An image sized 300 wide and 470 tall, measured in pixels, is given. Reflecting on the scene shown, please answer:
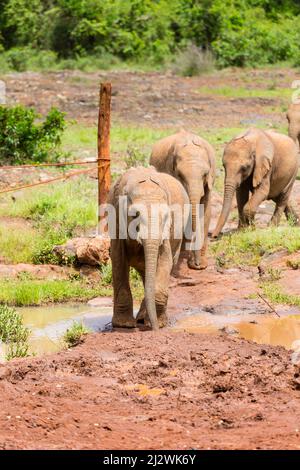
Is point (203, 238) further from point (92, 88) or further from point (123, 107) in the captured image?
point (92, 88)

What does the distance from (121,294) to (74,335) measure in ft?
2.45

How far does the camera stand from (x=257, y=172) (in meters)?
14.6

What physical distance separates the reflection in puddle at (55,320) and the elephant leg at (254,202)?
3.86 metres

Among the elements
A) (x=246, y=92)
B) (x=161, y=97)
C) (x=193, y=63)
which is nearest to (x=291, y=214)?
(x=161, y=97)

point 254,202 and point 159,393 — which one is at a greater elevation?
point 159,393

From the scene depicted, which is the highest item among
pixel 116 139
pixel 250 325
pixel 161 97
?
pixel 250 325

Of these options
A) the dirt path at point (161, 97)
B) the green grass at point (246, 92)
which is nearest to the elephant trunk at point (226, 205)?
the dirt path at point (161, 97)

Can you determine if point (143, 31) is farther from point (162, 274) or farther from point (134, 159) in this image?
point (162, 274)

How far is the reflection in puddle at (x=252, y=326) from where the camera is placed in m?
9.91

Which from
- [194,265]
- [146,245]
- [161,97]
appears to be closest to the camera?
[146,245]

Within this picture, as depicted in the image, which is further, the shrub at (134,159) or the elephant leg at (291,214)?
the shrub at (134,159)

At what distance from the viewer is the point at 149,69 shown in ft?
112

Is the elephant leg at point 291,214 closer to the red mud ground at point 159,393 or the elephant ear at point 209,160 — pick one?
the elephant ear at point 209,160
